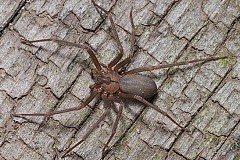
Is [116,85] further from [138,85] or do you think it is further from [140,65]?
[140,65]

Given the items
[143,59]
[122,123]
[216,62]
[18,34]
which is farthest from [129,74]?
[18,34]

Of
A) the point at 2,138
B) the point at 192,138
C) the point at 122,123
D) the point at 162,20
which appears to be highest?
the point at 162,20

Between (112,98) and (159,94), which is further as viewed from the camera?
(112,98)

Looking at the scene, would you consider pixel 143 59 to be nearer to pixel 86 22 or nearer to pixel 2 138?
pixel 86 22

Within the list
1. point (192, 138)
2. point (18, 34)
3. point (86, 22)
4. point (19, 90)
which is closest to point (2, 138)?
point (19, 90)

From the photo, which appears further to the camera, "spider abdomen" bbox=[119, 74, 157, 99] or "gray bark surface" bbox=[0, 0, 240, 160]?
"spider abdomen" bbox=[119, 74, 157, 99]

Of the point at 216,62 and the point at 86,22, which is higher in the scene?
the point at 216,62
